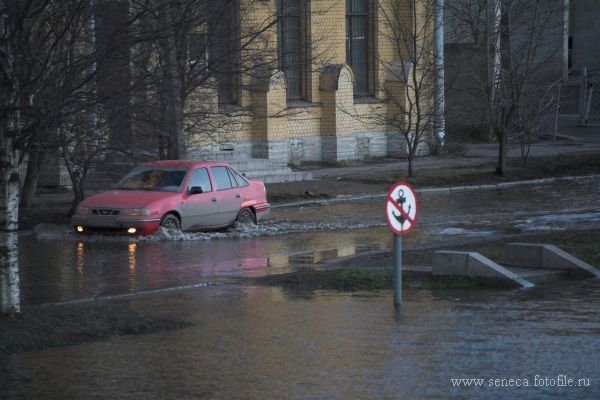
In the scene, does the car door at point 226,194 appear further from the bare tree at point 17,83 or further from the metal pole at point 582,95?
the metal pole at point 582,95

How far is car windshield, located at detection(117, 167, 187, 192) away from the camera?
66.7 feet

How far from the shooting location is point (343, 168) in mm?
35281

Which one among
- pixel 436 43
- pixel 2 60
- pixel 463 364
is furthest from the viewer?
pixel 436 43

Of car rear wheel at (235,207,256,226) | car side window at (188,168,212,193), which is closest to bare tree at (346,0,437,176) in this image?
car rear wheel at (235,207,256,226)

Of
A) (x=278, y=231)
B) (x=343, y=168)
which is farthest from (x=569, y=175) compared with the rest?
(x=278, y=231)

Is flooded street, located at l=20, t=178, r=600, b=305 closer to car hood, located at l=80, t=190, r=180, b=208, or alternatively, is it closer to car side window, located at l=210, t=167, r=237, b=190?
car hood, located at l=80, t=190, r=180, b=208

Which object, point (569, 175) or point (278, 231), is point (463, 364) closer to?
point (278, 231)

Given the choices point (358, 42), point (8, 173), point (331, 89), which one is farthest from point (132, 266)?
point (358, 42)

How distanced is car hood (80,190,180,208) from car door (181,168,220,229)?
0.36m

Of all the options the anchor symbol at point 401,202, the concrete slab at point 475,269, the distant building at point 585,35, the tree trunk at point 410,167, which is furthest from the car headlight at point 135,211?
the distant building at point 585,35

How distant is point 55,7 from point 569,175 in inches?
972

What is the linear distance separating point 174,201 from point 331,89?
17996 mm

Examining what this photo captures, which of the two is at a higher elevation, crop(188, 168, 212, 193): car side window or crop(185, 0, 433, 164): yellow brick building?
crop(185, 0, 433, 164): yellow brick building

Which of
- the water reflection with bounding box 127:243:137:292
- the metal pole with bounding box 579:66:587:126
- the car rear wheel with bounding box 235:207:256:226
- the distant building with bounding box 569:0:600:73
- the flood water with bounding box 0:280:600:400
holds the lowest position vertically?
the flood water with bounding box 0:280:600:400
